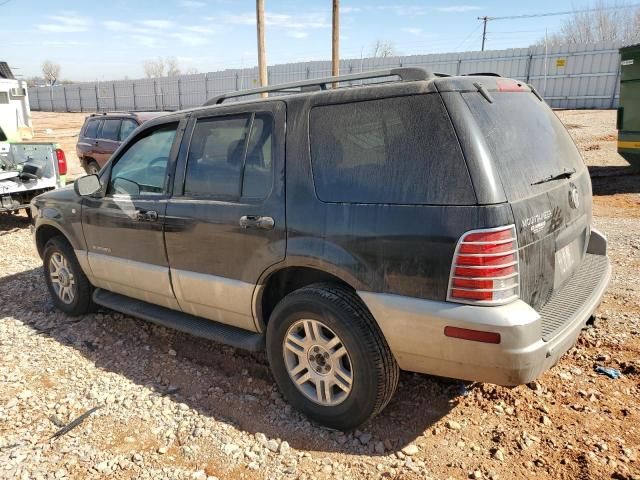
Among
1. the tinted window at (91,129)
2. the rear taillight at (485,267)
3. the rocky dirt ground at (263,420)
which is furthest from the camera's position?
the tinted window at (91,129)

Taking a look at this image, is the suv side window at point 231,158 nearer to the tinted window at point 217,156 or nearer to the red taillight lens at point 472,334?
the tinted window at point 217,156

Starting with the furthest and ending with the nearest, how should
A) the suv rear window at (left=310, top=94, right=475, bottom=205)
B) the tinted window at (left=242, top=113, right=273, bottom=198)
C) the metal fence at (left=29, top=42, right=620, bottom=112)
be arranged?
Answer: the metal fence at (left=29, top=42, right=620, bottom=112) → the tinted window at (left=242, top=113, right=273, bottom=198) → the suv rear window at (left=310, top=94, right=475, bottom=205)

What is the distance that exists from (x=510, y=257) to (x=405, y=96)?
0.98 m

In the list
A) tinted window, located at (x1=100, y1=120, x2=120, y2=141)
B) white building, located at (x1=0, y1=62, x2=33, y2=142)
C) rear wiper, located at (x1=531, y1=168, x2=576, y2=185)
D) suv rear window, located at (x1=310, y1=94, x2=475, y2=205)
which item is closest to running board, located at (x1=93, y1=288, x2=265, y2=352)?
suv rear window, located at (x1=310, y1=94, x2=475, y2=205)

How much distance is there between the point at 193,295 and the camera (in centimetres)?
364

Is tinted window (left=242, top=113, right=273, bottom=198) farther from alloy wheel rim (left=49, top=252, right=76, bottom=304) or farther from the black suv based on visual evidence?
alloy wheel rim (left=49, top=252, right=76, bottom=304)

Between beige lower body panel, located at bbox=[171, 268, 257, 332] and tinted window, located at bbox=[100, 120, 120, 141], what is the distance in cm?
899

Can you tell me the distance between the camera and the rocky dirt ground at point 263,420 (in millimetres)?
2717

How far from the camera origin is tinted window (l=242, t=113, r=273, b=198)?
124 inches

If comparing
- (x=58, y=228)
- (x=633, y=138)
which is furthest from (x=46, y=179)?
(x=633, y=138)

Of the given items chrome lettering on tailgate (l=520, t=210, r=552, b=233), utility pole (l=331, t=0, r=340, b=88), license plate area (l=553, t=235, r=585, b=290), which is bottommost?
license plate area (l=553, t=235, r=585, b=290)

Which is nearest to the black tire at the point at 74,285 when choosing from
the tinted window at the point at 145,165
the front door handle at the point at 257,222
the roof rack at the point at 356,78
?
the tinted window at the point at 145,165

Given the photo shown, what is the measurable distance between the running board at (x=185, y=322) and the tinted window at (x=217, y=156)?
95 centimetres

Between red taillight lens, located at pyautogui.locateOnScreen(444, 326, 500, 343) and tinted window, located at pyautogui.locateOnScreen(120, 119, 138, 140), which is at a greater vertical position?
tinted window, located at pyautogui.locateOnScreen(120, 119, 138, 140)
